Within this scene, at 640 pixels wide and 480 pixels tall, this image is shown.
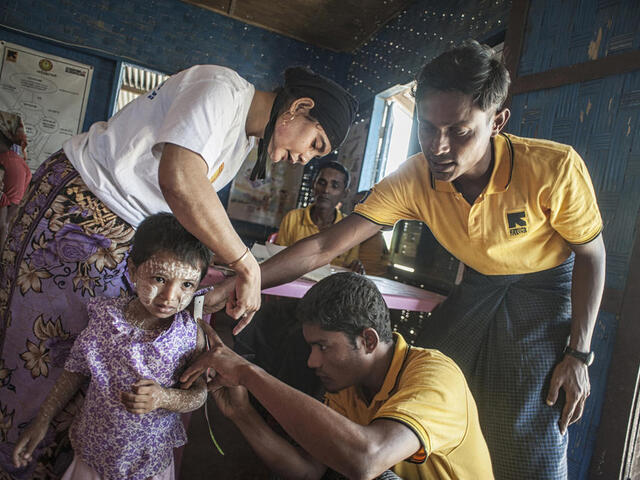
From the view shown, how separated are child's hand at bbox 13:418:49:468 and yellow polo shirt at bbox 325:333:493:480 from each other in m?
0.94

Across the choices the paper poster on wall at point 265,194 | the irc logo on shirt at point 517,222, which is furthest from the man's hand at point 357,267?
the paper poster on wall at point 265,194

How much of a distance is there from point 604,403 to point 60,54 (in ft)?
18.3

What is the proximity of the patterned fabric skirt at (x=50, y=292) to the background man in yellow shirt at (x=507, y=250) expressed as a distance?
0.38 m

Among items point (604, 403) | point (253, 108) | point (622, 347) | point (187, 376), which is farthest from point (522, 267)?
point (187, 376)

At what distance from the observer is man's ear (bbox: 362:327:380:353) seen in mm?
1255

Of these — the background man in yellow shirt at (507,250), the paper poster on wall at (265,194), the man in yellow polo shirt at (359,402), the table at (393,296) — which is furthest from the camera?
the paper poster on wall at (265,194)

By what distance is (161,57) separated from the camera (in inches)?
189

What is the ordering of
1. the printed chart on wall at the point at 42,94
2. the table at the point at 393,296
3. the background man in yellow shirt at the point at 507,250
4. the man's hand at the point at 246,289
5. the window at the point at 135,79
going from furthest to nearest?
the window at the point at 135,79
the printed chart on wall at the point at 42,94
the table at the point at 393,296
the background man in yellow shirt at the point at 507,250
the man's hand at the point at 246,289

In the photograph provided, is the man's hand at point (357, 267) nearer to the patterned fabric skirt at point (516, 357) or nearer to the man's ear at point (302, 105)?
the patterned fabric skirt at point (516, 357)

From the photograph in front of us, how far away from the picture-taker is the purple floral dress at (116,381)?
3.81ft

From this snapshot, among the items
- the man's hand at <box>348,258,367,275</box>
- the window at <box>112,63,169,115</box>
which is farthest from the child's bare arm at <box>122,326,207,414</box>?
the window at <box>112,63,169,115</box>

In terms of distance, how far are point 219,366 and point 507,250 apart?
1.05 m

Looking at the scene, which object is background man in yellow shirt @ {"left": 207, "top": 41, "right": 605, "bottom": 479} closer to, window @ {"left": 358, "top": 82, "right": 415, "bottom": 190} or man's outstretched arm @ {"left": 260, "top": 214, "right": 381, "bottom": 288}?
man's outstretched arm @ {"left": 260, "top": 214, "right": 381, "bottom": 288}

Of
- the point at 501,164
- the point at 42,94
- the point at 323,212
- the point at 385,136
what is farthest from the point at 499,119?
the point at 42,94
